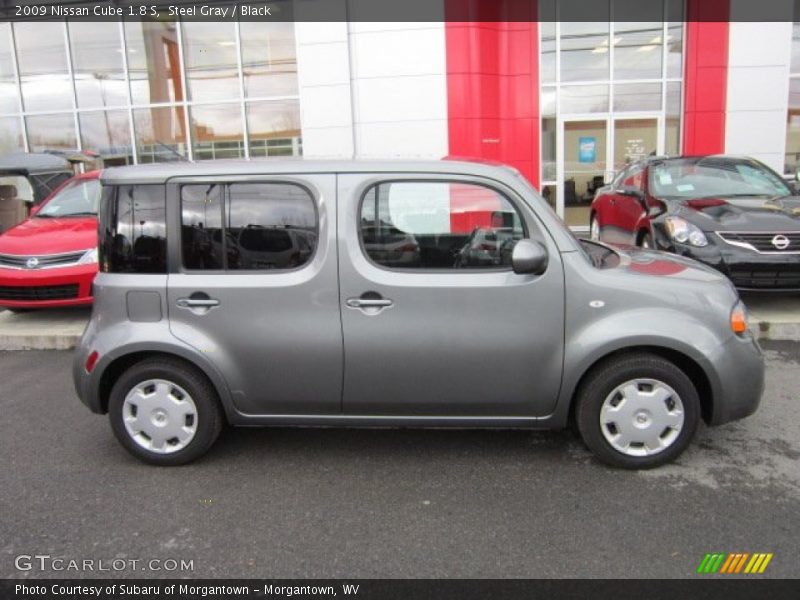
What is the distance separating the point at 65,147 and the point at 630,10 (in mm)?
12449

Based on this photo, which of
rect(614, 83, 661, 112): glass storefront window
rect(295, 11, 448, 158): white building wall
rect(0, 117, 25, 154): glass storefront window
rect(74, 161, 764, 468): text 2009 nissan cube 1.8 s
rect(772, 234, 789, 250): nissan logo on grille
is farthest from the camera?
rect(0, 117, 25, 154): glass storefront window

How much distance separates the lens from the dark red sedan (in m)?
5.97

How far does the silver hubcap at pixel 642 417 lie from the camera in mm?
3490

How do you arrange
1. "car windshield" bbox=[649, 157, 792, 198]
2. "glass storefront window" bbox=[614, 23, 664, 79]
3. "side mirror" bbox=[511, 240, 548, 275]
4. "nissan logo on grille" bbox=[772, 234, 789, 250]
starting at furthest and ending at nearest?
1. "glass storefront window" bbox=[614, 23, 664, 79]
2. "car windshield" bbox=[649, 157, 792, 198]
3. "nissan logo on grille" bbox=[772, 234, 789, 250]
4. "side mirror" bbox=[511, 240, 548, 275]

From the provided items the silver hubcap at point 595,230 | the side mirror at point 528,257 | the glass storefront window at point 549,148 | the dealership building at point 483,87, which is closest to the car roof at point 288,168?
the side mirror at point 528,257

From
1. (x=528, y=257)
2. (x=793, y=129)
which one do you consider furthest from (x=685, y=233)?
(x=793, y=129)

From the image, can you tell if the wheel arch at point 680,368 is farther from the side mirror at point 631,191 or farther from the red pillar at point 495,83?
the red pillar at point 495,83

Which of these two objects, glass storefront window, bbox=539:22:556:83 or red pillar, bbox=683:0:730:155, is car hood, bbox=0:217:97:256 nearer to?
glass storefront window, bbox=539:22:556:83

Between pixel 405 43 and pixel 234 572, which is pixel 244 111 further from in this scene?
pixel 234 572

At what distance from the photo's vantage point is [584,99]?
13.0 m

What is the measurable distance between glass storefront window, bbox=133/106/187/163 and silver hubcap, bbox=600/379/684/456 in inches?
496

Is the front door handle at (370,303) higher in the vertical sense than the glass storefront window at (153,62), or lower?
lower

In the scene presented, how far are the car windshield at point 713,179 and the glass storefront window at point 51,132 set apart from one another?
12.7 meters

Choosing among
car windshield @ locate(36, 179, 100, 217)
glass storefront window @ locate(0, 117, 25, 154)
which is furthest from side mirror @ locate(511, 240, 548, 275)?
glass storefront window @ locate(0, 117, 25, 154)
